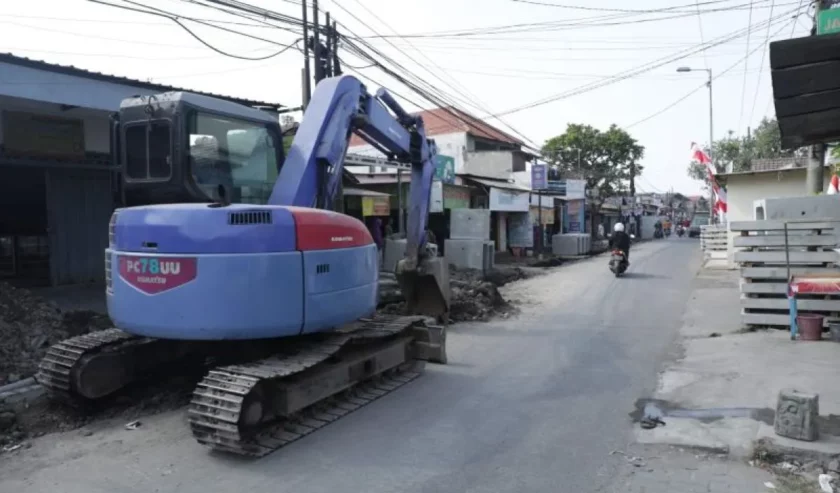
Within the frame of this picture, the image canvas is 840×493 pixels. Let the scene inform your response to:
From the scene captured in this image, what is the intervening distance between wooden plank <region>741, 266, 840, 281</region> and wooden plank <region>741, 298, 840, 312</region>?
14.8 inches

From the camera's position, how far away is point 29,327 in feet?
28.8

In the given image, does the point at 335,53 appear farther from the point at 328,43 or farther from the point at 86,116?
the point at 86,116

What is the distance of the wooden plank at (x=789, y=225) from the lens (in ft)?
30.8

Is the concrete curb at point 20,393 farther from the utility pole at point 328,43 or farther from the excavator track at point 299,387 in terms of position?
the utility pole at point 328,43

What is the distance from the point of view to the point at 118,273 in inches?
218

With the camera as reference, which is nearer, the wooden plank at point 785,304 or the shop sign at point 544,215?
the wooden plank at point 785,304

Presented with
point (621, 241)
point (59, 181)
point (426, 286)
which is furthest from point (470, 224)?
point (59, 181)

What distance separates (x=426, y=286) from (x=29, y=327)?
5770mm

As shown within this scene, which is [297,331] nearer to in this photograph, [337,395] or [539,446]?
[337,395]

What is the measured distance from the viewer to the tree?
5122cm

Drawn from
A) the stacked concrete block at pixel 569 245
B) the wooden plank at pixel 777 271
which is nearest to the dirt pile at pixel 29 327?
the wooden plank at pixel 777 271

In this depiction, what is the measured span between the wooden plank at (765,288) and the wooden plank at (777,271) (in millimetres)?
111

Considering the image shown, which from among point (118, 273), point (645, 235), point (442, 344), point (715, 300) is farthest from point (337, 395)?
point (645, 235)

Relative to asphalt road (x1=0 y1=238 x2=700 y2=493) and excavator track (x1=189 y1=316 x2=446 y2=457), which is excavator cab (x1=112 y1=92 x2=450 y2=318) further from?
Answer: asphalt road (x1=0 y1=238 x2=700 y2=493)
